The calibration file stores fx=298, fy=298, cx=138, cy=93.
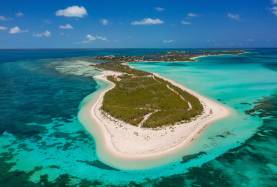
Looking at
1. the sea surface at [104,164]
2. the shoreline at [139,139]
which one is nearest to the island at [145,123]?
the shoreline at [139,139]

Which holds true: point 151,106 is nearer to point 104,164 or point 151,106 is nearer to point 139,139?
point 139,139

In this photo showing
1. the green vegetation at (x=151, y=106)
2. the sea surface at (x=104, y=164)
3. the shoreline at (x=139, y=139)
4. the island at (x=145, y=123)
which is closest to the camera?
the sea surface at (x=104, y=164)

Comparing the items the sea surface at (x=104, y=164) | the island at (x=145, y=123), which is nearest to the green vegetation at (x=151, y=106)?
the island at (x=145, y=123)

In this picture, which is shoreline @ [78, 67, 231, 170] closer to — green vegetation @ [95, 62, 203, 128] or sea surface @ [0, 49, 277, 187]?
sea surface @ [0, 49, 277, 187]

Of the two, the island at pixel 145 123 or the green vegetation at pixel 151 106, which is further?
the green vegetation at pixel 151 106

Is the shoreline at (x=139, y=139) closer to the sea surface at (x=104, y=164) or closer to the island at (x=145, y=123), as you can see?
the island at (x=145, y=123)

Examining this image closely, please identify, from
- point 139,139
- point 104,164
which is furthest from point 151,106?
point 104,164

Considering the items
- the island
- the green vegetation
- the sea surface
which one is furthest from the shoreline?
the green vegetation

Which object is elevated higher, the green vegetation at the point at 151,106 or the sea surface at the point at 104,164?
the green vegetation at the point at 151,106

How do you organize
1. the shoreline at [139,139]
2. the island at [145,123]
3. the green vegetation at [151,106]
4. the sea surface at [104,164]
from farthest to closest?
the green vegetation at [151,106], the island at [145,123], the shoreline at [139,139], the sea surface at [104,164]
